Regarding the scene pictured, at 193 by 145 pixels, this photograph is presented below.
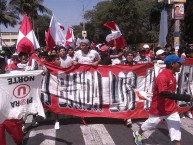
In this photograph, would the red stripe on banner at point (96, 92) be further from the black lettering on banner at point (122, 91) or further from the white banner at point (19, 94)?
the white banner at point (19, 94)

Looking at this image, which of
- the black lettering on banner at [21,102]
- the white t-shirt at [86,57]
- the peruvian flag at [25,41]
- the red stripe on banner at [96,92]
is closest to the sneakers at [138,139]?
the red stripe on banner at [96,92]

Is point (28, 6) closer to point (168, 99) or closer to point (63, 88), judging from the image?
point (63, 88)

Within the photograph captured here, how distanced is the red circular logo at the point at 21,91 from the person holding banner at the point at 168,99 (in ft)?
7.04

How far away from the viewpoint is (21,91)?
5848 millimetres

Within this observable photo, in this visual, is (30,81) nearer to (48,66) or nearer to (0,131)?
(0,131)

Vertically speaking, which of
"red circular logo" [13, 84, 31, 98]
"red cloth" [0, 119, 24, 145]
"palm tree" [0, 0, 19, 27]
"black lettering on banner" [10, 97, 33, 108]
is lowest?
"red cloth" [0, 119, 24, 145]

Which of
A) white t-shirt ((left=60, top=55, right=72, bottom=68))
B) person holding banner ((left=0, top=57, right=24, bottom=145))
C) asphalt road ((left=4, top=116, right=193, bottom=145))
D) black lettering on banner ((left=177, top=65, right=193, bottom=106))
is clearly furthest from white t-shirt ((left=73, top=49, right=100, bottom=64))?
person holding banner ((left=0, top=57, right=24, bottom=145))

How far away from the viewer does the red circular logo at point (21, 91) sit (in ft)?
18.8

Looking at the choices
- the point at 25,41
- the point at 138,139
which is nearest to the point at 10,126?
the point at 138,139

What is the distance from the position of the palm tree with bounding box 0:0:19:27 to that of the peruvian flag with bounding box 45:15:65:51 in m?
40.9

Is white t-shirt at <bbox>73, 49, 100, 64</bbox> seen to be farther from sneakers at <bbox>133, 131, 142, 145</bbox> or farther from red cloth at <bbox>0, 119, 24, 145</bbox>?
red cloth at <bbox>0, 119, 24, 145</bbox>

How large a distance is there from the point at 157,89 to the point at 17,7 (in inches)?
1950

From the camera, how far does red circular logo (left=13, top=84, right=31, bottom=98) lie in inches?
226

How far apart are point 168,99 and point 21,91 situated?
2.42 meters
